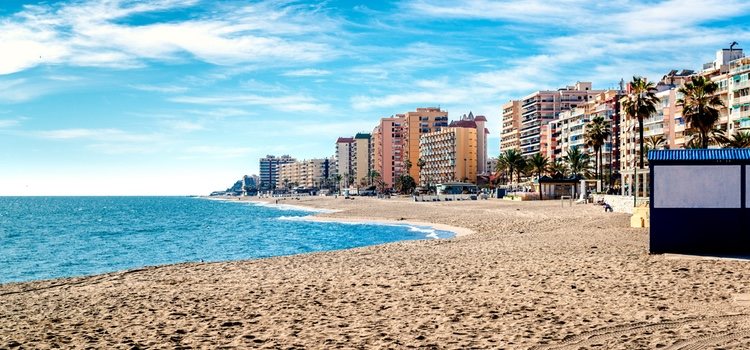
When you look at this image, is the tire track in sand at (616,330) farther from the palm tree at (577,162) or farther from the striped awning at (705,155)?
the palm tree at (577,162)

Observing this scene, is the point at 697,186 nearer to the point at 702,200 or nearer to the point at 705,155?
the point at 702,200

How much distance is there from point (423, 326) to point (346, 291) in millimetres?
4250

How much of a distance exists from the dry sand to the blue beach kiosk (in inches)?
54.3

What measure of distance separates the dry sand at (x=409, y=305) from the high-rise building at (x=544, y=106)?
14811 centimetres

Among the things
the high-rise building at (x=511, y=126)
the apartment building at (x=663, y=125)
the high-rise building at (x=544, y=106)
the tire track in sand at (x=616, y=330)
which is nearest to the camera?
the tire track in sand at (x=616, y=330)

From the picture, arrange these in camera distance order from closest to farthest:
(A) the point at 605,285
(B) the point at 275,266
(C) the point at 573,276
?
(A) the point at 605,285, (C) the point at 573,276, (B) the point at 275,266

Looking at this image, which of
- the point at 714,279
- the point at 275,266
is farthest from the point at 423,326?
the point at 275,266

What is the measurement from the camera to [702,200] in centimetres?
1964

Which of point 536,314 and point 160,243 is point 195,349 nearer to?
point 536,314

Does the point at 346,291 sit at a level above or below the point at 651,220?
below

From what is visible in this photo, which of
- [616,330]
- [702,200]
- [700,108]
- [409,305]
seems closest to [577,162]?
[700,108]

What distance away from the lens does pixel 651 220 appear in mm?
19906

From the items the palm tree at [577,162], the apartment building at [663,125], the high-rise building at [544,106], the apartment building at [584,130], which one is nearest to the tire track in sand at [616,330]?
the apartment building at [663,125]

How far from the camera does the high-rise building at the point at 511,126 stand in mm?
181625
